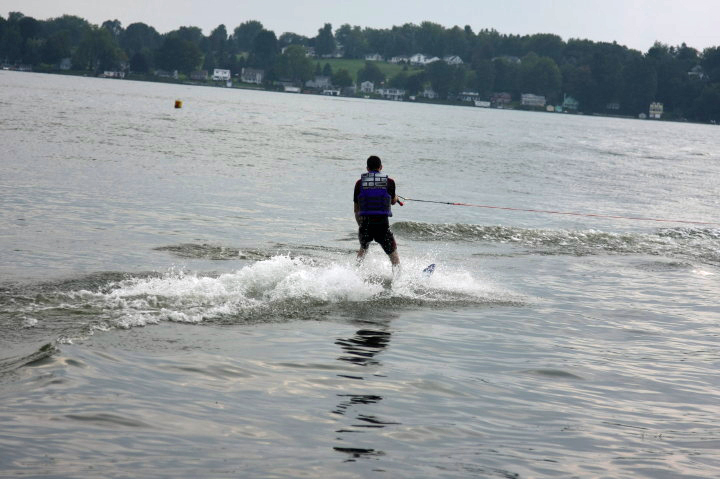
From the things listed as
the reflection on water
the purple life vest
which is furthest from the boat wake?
the reflection on water

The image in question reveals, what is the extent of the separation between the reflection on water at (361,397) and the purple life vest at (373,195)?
312 cm

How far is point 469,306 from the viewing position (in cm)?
1370

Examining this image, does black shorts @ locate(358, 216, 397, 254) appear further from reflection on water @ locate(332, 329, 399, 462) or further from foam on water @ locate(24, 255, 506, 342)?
reflection on water @ locate(332, 329, 399, 462)

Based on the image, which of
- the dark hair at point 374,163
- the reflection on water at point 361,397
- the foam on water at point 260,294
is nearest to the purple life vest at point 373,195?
the dark hair at point 374,163

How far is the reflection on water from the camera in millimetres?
7582

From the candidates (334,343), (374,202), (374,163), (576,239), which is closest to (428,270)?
(374,202)

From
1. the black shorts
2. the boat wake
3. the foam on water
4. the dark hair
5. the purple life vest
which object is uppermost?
the dark hair

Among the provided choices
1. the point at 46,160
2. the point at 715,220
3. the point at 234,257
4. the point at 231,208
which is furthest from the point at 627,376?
the point at 46,160

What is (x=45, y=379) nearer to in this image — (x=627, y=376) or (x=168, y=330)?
(x=168, y=330)

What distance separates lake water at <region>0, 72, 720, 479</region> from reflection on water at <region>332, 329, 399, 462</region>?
1.0 inches

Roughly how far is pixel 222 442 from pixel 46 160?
88.1ft

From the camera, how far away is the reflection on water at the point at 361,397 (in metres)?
7.58

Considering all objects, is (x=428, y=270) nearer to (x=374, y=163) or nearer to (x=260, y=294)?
(x=374, y=163)

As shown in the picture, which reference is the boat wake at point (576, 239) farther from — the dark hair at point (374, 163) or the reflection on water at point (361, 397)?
the reflection on water at point (361, 397)
